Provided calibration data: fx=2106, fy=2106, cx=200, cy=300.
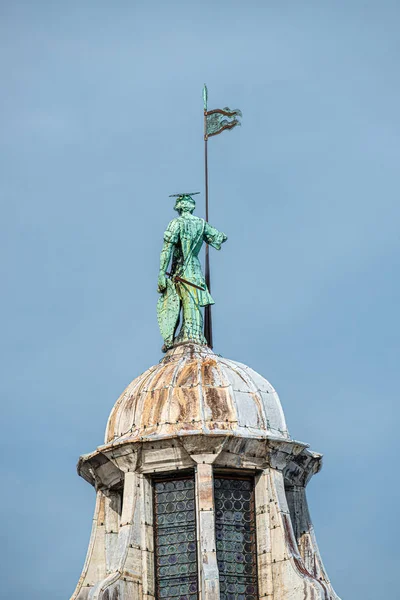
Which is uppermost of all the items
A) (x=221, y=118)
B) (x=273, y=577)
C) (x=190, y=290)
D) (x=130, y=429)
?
(x=221, y=118)

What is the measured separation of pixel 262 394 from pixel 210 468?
7.99 ft

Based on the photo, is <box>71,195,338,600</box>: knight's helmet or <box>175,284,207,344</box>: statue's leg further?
<box>175,284,207,344</box>: statue's leg

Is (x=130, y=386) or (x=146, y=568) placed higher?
(x=130, y=386)

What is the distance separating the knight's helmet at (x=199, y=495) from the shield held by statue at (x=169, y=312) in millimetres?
1412

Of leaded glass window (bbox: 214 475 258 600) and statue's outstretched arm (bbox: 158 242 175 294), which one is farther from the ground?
statue's outstretched arm (bbox: 158 242 175 294)

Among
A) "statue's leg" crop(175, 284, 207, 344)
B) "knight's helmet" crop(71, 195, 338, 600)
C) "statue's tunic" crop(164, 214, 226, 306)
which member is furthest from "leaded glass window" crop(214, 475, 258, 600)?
"statue's tunic" crop(164, 214, 226, 306)

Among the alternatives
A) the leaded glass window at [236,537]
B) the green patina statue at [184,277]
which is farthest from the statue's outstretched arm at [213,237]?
the leaded glass window at [236,537]

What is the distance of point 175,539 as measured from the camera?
47281mm

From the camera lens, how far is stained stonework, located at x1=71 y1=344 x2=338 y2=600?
46.5 meters

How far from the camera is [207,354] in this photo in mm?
49312

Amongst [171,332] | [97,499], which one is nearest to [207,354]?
[171,332]

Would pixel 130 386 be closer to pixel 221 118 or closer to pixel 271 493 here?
pixel 271 493

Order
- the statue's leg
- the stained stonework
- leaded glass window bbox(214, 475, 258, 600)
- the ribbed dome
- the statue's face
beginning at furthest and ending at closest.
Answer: the statue's face → the statue's leg → the ribbed dome → leaded glass window bbox(214, 475, 258, 600) → the stained stonework

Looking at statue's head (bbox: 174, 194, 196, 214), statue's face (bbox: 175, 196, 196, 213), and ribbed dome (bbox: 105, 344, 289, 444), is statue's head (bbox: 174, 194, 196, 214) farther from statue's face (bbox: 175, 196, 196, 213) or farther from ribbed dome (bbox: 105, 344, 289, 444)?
ribbed dome (bbox: 105, 344, 289, 444)
